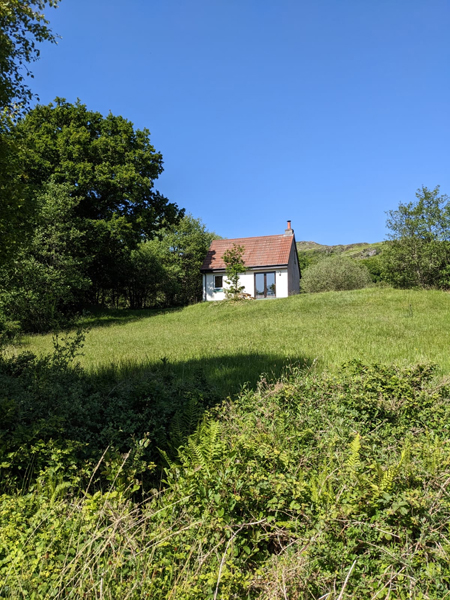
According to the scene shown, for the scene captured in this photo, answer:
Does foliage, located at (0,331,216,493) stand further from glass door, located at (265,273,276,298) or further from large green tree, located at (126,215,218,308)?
large green tree, located at (126,215,218,308)

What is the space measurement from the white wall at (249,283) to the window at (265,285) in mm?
266

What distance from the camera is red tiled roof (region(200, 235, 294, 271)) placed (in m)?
A: 29.3

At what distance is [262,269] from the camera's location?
29.4m

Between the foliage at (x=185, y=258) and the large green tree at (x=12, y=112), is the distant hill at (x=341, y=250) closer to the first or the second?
the foliage at (x=185, y=258)

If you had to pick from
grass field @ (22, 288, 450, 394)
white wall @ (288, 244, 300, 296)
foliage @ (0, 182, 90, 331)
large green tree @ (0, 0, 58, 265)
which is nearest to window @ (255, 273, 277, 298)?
white wall @ (288, 244, 300, 296)

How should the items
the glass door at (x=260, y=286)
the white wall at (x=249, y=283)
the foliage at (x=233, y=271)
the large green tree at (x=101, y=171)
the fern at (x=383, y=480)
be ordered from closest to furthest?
the fern at (x=383, y=480), the large green tree at (x=101, y=171), the foliage at (x=233, y=271), the white wall at (x=249, y=283), the glass door at (x=260, y=286)

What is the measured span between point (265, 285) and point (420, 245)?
1177 centimetres

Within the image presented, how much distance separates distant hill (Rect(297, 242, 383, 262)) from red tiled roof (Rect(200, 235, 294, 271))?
36394mm

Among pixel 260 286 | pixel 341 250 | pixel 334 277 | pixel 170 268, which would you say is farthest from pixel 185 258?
pixel 341 250

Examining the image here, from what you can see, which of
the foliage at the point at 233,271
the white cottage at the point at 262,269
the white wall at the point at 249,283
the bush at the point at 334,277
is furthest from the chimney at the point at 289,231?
Result: the bush at the point at 334,277

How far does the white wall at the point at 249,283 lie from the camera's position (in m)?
28.9

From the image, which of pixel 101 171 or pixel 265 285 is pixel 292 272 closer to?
pixel 265 285

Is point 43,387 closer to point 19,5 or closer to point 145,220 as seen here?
point 19,5

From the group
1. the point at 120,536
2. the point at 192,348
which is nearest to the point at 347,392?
the point at 120,536
